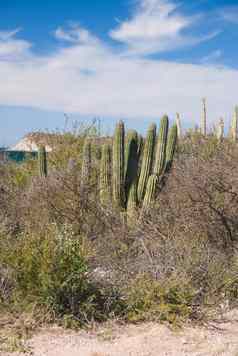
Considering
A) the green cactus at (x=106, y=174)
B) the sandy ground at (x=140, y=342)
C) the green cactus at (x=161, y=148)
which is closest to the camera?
the sandy ground at (x=140, y=342)

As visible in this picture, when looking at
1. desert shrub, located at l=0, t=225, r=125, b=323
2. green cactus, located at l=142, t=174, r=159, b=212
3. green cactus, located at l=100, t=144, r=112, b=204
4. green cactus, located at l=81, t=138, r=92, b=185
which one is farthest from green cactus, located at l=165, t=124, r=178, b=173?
desert shrub, located at l=0, t=225, r=125, b=323

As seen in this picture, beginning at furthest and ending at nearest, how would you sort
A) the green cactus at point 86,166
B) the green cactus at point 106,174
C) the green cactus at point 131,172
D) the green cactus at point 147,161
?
the green cactus at point 147,161 < the green cactus at point 131,172 < the green cactus at point 106,174 < the green cactus at point 86,166

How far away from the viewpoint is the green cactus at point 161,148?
1102cm

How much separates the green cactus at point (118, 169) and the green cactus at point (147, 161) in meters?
0.38

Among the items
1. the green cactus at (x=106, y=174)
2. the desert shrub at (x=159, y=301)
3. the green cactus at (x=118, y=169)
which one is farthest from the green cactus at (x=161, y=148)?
the desert shrub at (x=159, y=301)

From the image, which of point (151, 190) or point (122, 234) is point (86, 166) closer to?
point (151, 190)

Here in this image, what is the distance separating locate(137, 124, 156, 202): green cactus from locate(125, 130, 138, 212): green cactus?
130 millimetres

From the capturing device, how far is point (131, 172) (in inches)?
434

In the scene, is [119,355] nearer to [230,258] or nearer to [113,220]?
[230,258]

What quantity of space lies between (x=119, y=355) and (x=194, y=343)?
82cm

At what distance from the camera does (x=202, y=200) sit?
8.24 meters

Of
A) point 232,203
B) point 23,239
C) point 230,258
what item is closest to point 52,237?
point 23,239

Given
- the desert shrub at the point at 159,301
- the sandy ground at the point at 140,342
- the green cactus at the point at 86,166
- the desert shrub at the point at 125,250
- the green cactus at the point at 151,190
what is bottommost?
the sandy ground at the point at 140,342

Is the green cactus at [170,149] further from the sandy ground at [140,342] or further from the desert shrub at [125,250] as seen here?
the sandy ground at [140,342]
